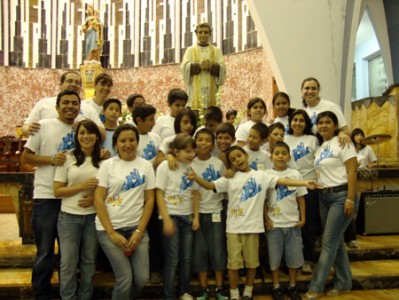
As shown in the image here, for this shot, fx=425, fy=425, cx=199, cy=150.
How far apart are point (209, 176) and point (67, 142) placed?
→ 1.09m

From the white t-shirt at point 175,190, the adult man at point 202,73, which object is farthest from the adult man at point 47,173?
the adult man at point 202,73

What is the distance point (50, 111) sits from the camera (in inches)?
124

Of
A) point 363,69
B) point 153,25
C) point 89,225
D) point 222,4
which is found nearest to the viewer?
point 89,225

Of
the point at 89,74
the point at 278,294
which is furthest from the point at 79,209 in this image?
the point at 89,74

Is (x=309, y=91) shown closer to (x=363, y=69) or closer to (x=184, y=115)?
(x=184, y=115)

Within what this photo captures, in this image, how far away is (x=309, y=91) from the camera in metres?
3.72

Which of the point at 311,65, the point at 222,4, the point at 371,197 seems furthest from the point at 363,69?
the point at 371,197

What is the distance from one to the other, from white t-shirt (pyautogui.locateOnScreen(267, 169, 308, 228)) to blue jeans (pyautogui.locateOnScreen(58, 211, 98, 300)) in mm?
1381

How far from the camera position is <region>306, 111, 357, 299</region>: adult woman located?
130 inches

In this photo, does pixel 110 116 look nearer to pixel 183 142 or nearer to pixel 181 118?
pixel 181 118

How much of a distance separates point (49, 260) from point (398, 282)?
290 centimetres

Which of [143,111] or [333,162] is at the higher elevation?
[143,111]

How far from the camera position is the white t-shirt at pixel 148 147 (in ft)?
11.1

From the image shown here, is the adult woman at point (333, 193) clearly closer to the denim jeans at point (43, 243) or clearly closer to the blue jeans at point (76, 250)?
the blue jeans at point (76, 250)
